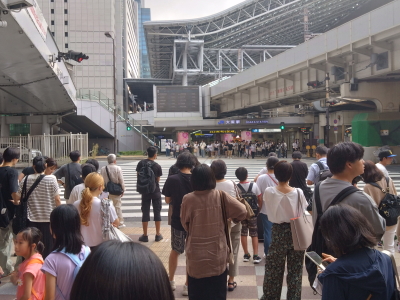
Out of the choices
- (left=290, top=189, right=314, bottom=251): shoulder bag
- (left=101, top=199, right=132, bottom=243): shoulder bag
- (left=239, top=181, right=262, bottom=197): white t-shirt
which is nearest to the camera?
(left=101, top=199, right=132, bottom=243): shoulder bag

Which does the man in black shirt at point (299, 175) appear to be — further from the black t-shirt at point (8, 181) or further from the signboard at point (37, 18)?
the signboard at point (37, 18)

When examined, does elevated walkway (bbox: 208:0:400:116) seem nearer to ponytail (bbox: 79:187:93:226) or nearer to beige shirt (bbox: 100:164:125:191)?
beige shirt (bbox: 100:164:125:191)

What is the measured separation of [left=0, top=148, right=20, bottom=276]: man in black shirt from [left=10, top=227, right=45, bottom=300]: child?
2.22 m

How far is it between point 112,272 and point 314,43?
2376cm

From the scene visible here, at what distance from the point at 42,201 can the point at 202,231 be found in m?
2.70

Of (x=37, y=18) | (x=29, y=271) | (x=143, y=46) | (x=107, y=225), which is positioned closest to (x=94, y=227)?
(x=107, y=225)

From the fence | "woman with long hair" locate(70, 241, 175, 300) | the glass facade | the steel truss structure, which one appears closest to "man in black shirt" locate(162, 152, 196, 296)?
"woman with long hair" locate(70, 241, 175, 300)

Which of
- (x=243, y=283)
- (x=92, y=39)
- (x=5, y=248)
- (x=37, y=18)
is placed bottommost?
(x=243, y=283)

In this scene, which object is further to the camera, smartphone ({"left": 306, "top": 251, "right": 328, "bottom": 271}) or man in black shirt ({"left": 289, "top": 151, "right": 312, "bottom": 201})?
man in black shirt ({"left": 289, "top": 151, "right": 312, "bottom": 201})

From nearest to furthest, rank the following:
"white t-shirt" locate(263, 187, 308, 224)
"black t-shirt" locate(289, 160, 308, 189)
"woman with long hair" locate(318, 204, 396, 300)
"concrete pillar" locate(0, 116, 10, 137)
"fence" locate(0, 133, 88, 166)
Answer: "woman with long hair" locate(318, 204, 396, 300), "white t-shirt" locate(263, 187, 308, 224), "black t-shirt" locate(289, 160, 308, 189), "fence" locate(0, 133, 88, 166), "concrete pillar" locate(0, 116, 10, 137)

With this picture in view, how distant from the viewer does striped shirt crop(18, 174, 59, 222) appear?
494 cm

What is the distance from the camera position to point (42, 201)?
496 centimetres

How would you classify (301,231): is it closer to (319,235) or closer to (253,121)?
(319,235)

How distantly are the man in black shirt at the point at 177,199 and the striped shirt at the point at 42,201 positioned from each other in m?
→ 1.61
